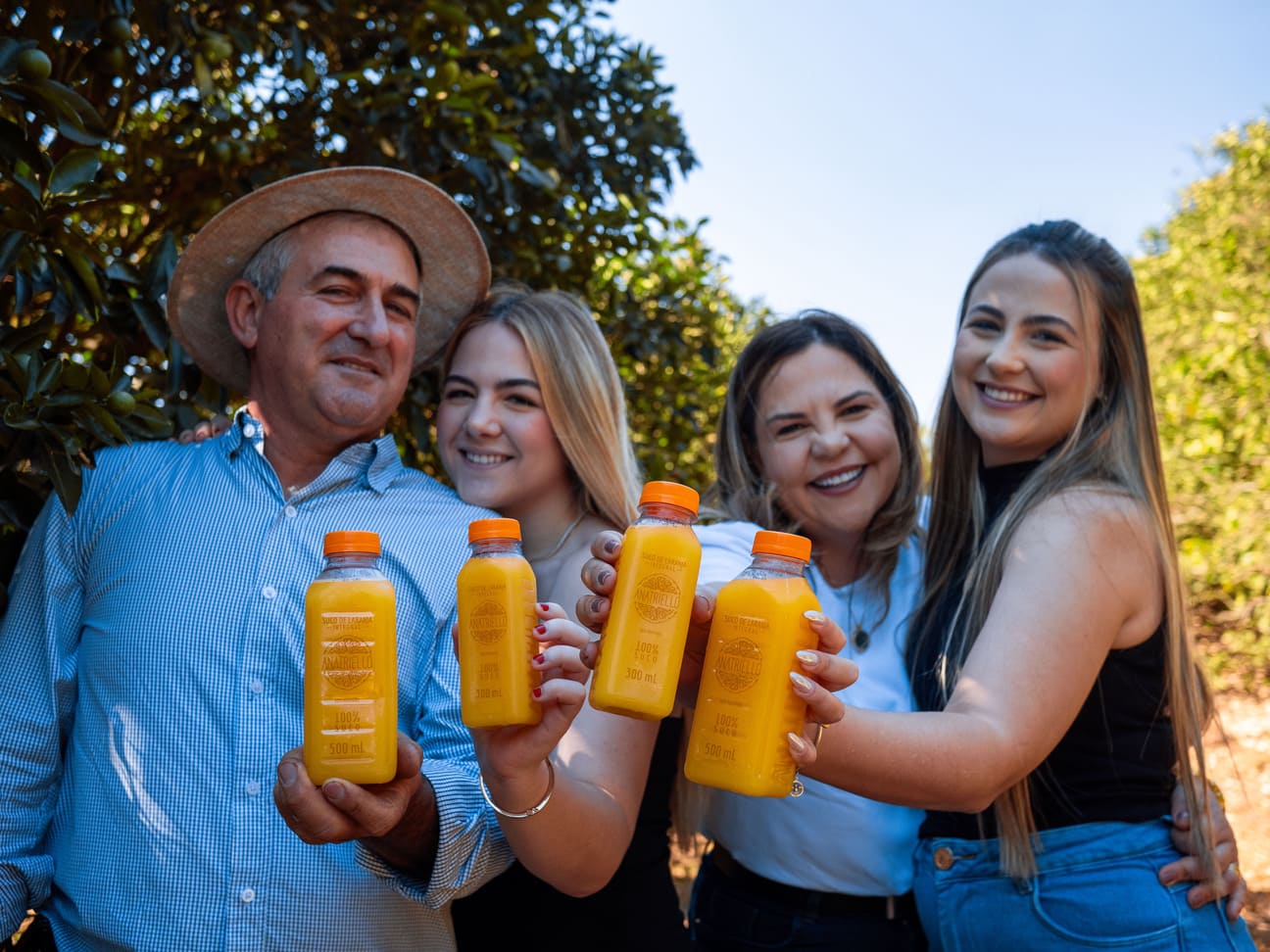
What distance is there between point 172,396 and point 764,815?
1.93m

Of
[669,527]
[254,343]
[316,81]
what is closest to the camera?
[669,527]

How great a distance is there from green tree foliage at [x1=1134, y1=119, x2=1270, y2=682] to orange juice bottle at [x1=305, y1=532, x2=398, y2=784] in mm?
8175

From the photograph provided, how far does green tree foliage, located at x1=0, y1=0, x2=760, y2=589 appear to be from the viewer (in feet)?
7.37

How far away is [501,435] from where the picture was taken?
2.72 metres

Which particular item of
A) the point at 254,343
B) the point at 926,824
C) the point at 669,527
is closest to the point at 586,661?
the point at 669,527

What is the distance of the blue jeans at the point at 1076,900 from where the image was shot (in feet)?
7.04

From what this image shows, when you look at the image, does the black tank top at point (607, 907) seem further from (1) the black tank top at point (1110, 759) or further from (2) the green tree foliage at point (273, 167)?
(2) the green tree foliage at point (273, 167)

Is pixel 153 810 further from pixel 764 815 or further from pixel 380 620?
pixel 764 815

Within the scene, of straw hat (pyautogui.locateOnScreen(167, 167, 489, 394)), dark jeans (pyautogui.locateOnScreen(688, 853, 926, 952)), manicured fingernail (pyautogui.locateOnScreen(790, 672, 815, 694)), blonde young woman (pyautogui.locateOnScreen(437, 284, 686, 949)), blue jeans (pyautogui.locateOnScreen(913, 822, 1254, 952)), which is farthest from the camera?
straw hat (pyautogui.locateOnScreen(167, 167, 489, 394))

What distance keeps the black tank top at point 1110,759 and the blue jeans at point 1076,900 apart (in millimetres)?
33

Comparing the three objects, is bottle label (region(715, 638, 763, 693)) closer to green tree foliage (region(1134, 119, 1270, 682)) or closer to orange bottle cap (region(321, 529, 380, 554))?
orange bottle cap (region(321, 529, 380, 554))

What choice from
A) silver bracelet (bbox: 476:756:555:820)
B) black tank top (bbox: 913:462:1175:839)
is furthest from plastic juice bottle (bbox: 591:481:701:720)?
black tank top (bbox: 913:462:1175:839)

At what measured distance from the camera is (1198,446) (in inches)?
335

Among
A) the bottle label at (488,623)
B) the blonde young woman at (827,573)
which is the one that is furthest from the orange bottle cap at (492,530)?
the blonde young woman at (827,573)
